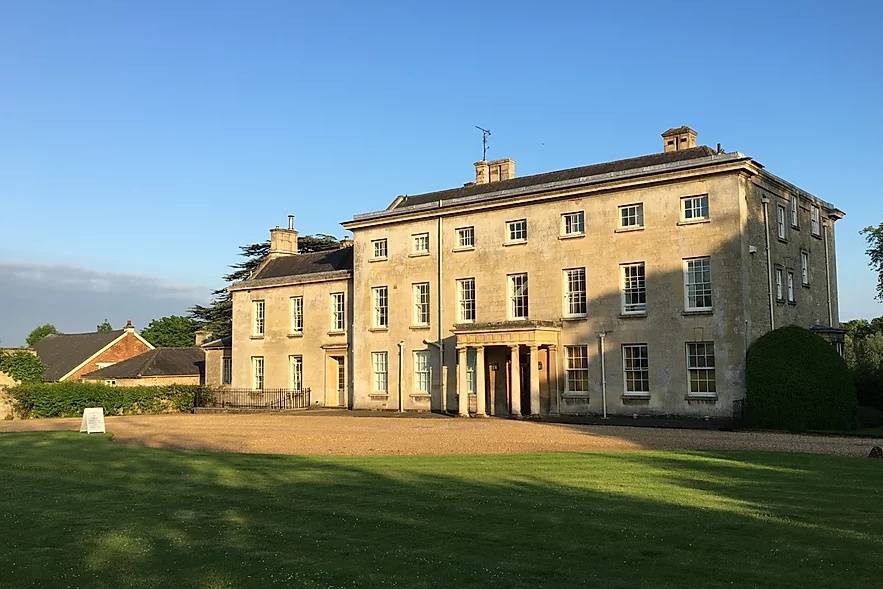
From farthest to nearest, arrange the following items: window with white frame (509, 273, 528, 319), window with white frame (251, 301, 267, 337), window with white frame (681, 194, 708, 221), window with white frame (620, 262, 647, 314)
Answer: window with white frame (251, 301, 267, 337)
window with white frame (509, 273, 528, 319)
window with white frame (620, 262, 647, 314)
window with white frame (681, 194, 708, 221)

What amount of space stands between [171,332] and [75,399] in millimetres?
53429

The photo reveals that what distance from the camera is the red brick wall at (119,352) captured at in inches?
2408

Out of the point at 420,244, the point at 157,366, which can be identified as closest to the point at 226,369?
the point at 157,366

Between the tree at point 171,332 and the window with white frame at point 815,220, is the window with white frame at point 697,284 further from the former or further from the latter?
the tree at point 171,332

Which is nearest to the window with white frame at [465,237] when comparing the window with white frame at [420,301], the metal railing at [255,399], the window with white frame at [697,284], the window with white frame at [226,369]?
the window with white frame at [420,301]

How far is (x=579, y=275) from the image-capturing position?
105ft

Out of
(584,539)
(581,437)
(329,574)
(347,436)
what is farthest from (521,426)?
(329,574)

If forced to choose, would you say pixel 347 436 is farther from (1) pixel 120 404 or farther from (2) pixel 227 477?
(1) pixel 120 404

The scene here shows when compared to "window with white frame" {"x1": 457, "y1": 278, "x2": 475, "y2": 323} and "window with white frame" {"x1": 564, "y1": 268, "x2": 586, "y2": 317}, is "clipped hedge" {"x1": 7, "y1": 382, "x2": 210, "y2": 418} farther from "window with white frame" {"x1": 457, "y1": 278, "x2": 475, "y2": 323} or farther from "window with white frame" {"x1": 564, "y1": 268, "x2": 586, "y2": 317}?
"window with white frame" {"x1": 564, "y1": 268, "x2": 586, "y2": 317}

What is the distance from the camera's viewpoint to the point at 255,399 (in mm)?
42438

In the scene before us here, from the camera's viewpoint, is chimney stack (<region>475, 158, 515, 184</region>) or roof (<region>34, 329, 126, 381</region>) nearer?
chimney stack (<region>475, 158, 515, 184</region>)

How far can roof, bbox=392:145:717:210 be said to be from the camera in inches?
1266

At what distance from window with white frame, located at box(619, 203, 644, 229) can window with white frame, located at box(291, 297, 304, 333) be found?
60.1ft

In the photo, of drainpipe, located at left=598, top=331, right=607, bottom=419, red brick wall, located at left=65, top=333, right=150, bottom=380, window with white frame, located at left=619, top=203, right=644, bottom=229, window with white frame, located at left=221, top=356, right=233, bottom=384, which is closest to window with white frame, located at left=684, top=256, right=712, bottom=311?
window with white frame, located at left=619, top=203, right=644, bottom=229
